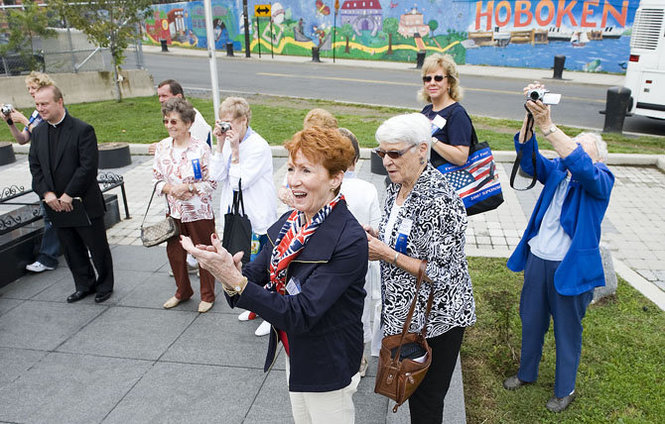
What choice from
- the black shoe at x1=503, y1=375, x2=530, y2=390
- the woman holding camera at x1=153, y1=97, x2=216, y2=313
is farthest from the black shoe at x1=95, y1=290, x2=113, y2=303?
the black shoe at x1=503, y1=375, x2=530, y2=390

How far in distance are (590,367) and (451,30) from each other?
91.6 ft

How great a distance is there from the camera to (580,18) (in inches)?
1032

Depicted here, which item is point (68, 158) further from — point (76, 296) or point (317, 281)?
point (317, 281)

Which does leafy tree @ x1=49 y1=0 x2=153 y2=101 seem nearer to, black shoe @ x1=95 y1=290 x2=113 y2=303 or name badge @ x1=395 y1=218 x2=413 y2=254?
black shoe @ x1=95 y1=290 x2=113 y2=303

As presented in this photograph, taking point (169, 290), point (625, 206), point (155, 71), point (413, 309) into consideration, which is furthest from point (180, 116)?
point (155, 71)

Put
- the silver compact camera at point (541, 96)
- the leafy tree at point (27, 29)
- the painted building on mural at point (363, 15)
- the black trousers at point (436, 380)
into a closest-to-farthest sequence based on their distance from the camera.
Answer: the black trousers at point (436, 380) → the silver compact camera at point (541, 96) → the leafy tree at point (27, 29) → the painted building on mural at point (363, 15)

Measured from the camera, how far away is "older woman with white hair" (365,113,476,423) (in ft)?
8.78

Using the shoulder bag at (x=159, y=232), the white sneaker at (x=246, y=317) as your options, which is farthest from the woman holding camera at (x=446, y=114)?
the shoulder bag at (x=159, y=232)

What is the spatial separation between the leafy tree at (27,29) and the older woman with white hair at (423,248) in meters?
15.9

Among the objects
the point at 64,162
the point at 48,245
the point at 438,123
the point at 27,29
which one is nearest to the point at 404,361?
the point at 438,123

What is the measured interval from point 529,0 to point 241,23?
18.6 meters

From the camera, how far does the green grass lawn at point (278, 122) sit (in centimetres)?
1136

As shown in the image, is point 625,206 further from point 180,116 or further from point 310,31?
point 310,31

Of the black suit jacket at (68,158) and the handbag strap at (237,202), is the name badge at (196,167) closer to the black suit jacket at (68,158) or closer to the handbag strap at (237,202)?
the handbag strap at (237,202)
